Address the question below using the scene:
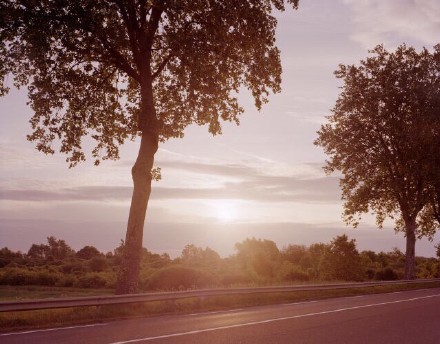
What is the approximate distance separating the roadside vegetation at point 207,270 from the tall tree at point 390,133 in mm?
8817

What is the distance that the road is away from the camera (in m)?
10.7

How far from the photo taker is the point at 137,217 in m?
19.9

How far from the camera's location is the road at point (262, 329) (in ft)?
35.1

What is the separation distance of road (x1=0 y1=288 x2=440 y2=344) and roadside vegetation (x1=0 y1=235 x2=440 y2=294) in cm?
1287

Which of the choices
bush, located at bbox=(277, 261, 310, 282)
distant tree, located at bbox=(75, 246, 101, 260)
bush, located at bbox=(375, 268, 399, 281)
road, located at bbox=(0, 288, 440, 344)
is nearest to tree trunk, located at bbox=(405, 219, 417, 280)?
bush, located at bbox=(277, 261, 310, 282)

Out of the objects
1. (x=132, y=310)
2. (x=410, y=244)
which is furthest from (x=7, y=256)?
(x=132, y=310)

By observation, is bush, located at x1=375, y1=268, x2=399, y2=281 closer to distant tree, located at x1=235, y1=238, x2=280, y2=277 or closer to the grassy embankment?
distant tree, located at x1=235, y1=238, x2=280, y2=277

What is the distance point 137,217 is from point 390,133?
26.5 m

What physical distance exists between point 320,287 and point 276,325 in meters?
12.6

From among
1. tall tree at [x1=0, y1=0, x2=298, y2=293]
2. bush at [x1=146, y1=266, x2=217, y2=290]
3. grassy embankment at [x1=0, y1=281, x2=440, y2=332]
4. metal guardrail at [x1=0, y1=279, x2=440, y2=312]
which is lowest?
bush at [x1=146, y1=266, x2=217, y2=290]

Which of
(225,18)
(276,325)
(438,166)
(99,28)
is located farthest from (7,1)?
(438,166)

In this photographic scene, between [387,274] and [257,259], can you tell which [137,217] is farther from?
[257,259]

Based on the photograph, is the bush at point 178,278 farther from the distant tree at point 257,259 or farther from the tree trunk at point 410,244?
the distant tree at point 257,259

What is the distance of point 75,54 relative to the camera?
21.8m
